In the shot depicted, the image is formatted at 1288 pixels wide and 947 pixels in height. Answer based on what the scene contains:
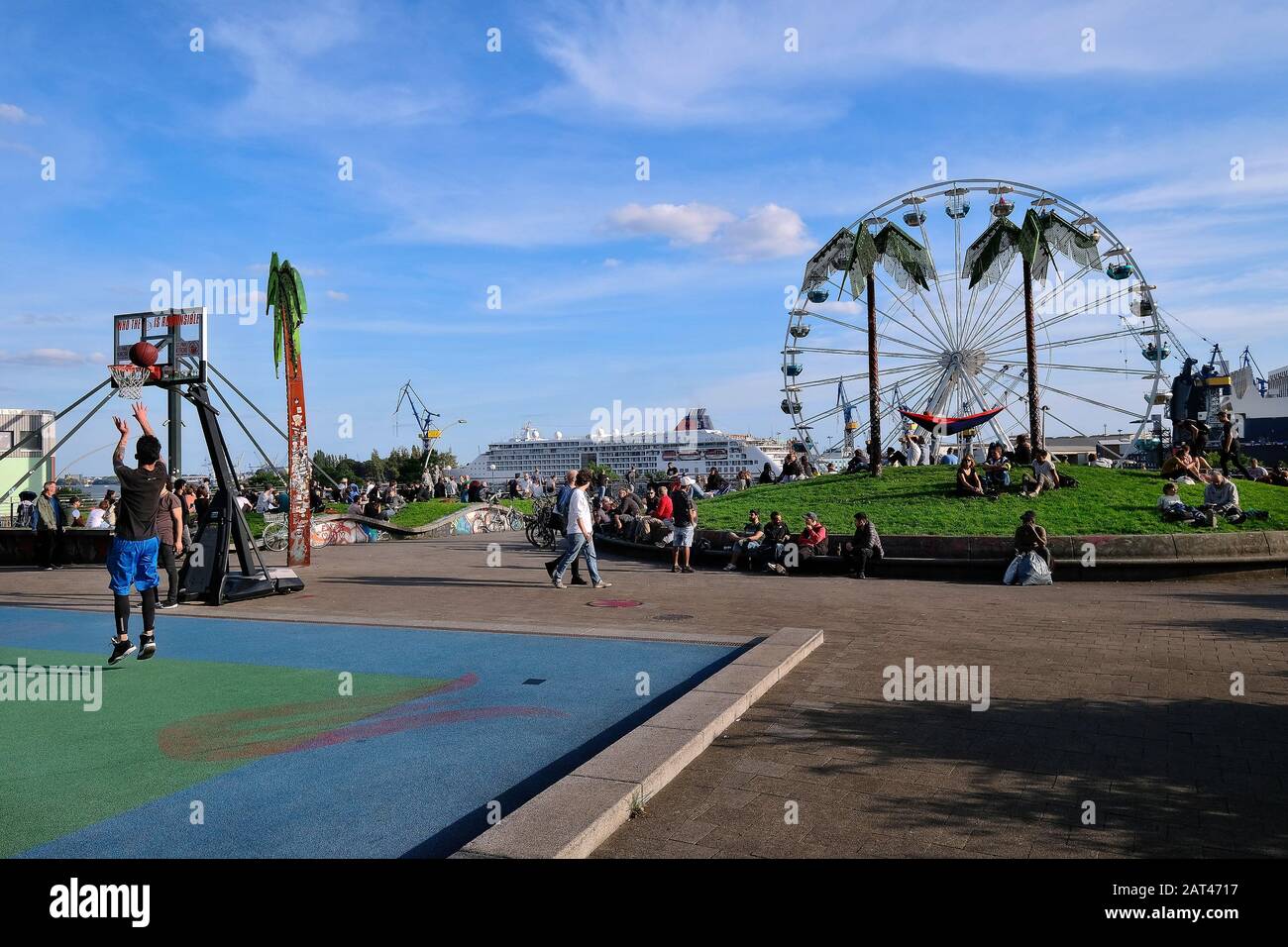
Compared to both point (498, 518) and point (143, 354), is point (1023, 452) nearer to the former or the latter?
point (498, 518)

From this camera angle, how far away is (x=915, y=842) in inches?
162

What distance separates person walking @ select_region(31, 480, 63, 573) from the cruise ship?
88684 mm

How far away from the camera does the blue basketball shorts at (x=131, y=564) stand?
805 centimetres

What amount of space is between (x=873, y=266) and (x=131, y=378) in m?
19.9

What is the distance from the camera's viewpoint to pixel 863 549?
16.1 m

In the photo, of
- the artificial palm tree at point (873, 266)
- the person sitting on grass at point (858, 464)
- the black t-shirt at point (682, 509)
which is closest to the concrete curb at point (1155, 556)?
the black t-shirt at point (682, 509)

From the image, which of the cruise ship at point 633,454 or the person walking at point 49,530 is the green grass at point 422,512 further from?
the cruise ship at point 633,454

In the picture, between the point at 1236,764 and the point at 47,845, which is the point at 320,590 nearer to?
the point at 47,845

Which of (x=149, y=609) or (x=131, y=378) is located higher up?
(x=131, y=378)

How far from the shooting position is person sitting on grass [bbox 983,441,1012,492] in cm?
2047

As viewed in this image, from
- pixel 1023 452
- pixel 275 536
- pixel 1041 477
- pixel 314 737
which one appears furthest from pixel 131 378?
pixel 1023 452

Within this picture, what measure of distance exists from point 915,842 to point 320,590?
11768 millimetres

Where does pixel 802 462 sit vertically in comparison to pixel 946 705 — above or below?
above
